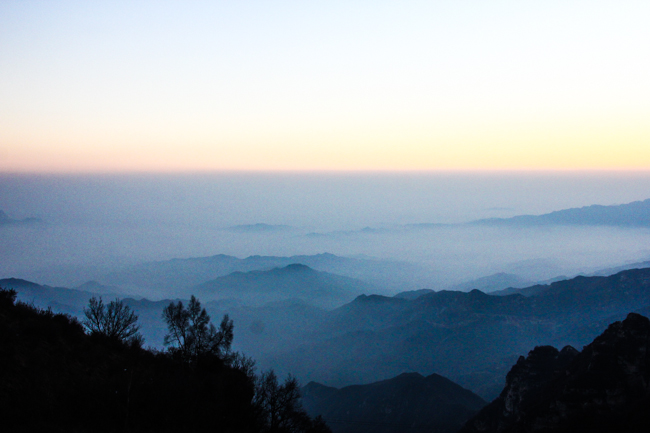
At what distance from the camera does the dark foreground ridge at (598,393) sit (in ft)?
125

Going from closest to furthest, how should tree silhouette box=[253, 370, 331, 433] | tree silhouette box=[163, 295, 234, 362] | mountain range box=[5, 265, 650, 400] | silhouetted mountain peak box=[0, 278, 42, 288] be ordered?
tree silhouette box=[253, 370, 331, 433], tree silhouette box=[163, 295, 234, 362], mountain range box=[5, 265, 650, 400], silhouetted mountain peak box=[0, 278, 42, 288]

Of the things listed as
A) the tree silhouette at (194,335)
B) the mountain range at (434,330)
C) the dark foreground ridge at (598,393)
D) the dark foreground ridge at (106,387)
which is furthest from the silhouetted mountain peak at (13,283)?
the dark foreground ridge at (598,393)

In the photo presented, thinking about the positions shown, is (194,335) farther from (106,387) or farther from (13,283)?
(13,283)

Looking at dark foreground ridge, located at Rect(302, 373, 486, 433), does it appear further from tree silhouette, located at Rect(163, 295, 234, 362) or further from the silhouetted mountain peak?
the silhouetted mountain peak

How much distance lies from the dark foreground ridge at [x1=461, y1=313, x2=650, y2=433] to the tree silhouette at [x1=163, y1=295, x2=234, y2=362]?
35.5m

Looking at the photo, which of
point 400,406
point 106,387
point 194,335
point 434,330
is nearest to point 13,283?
point 400,406

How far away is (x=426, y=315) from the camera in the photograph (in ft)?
437

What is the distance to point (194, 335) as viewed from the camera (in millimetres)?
24750

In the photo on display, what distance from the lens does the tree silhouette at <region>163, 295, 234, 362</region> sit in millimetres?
24109

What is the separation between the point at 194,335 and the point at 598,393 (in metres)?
40.7

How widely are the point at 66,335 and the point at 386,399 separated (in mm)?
65256

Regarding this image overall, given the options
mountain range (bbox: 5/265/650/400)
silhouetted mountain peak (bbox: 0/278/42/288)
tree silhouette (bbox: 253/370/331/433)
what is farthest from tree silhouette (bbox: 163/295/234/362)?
silhouetted mountain peak (bbox: 0/278/42/288)

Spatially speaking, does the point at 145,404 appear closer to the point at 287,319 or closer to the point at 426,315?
the point at 426,315

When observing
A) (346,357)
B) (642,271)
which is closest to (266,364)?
(346,357)
